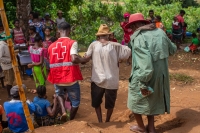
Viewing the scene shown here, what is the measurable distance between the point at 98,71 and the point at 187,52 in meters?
6.66

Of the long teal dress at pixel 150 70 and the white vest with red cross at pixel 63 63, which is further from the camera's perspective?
the white vest with red cross at pixel 63 63

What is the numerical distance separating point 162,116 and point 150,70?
5.01 feet

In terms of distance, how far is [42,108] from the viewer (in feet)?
16.0

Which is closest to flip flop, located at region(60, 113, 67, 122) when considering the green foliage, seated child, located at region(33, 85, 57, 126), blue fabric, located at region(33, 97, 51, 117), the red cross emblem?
seated child, located at region(33, 85, 57, 126)

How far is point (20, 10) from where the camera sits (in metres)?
9.18

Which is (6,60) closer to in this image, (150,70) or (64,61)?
(64,61)

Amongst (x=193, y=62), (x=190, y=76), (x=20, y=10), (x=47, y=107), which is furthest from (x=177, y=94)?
→ (x=20, y=10)

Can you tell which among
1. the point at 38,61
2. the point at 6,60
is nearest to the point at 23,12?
the point at 38,61

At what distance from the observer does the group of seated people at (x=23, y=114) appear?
175 inches

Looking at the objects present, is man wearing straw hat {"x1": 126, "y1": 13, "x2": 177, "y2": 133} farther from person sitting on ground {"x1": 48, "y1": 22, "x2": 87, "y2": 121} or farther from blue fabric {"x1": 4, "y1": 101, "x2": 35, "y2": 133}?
blue fabric {"x1": 4, "y1": 101, "x2": 35, "y2": 133}

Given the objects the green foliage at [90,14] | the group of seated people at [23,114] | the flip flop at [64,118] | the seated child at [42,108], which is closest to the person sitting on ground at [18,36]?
the green foliage at [90,14]

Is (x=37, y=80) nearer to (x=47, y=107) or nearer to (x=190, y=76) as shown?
(x=47, y=107)

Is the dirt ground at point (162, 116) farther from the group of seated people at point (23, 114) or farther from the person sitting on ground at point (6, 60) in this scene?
Answer: the person sitting on ground at point (6, 60)

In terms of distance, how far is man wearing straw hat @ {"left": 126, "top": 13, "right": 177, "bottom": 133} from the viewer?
3.71 meters
